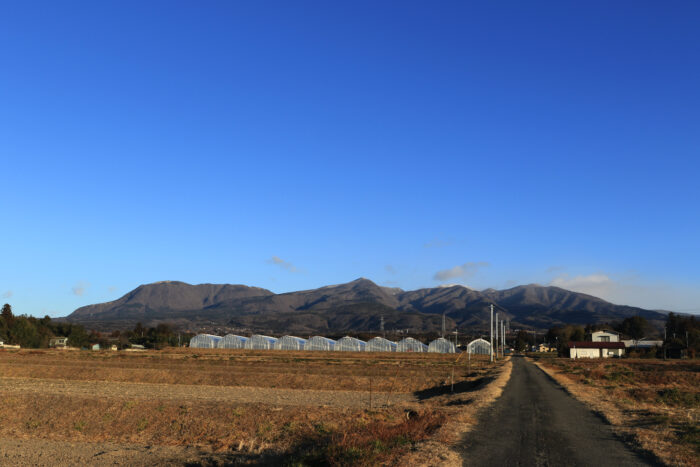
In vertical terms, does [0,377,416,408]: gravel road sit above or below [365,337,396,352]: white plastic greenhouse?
above

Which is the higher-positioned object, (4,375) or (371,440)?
(371,440)

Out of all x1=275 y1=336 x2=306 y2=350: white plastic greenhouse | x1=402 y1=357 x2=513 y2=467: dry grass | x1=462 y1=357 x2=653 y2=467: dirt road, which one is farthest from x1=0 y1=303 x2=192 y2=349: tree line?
x1=462 y1=357 x2=653 y2=467: dirt road

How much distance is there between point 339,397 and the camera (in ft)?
141

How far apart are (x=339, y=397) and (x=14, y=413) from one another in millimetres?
21674

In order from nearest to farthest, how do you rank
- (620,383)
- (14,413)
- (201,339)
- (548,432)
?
(548,432) → (14,413) → (620,383) → (201,339)

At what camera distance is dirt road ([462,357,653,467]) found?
56.1 feet

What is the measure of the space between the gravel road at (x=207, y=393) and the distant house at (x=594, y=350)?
344ft

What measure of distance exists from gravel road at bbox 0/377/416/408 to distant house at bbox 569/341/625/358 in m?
105

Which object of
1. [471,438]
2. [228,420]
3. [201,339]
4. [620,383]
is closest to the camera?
[471,438]

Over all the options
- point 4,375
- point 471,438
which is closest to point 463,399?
point 471,438

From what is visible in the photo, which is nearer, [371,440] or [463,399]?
[371,440]

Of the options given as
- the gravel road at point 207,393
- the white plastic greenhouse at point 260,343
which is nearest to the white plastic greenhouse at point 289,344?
the white plastic greenhouse at point 260,343

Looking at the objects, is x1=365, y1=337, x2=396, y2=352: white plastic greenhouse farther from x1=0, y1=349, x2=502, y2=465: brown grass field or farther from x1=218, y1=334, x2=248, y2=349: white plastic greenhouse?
x1=0, y1=349, x2=502, y2=465: brown grass field

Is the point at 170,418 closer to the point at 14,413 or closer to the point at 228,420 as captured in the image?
the point at 228,420
